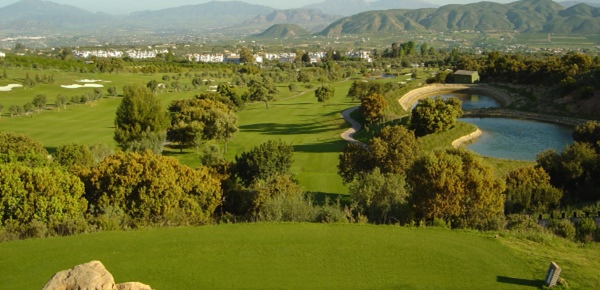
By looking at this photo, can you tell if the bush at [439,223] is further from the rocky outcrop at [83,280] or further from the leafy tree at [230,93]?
the leafy tree at [230,93]

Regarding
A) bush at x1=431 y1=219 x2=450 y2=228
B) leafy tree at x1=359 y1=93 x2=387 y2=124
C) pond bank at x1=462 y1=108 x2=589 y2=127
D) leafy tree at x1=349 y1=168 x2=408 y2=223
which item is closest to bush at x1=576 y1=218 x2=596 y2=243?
bush at x1=431 y1=219 x2=450 y2=228

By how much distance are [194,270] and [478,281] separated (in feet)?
25.2

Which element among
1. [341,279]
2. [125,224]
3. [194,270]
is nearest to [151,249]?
[194,270]

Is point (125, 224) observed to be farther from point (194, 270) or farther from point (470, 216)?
point (470, 216)

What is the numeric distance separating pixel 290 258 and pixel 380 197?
7.68m

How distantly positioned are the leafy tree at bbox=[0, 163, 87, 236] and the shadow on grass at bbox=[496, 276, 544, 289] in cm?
1455

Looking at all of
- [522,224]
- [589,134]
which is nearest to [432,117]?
[589,134]

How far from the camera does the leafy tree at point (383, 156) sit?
82.4 ft

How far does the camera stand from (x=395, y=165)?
2505 cm

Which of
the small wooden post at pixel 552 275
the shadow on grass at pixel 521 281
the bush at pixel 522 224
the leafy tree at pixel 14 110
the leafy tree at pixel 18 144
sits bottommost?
the leafy tree at pixel 14 110

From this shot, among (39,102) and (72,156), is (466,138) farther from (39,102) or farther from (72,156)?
(39,102)

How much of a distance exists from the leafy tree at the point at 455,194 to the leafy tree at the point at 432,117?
22.9m

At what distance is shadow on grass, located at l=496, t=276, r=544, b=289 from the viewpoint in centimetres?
1162

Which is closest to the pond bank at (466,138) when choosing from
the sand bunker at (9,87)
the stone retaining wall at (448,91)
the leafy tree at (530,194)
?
the stone retaining wall at (448,91)
